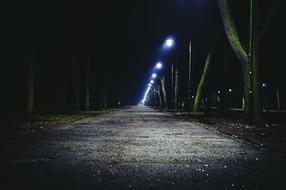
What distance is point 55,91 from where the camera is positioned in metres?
45.0

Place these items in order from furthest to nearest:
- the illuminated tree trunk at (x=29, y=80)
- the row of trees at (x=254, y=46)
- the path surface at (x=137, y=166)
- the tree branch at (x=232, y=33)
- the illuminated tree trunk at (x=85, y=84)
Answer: the illuminated tree trunk at (x=85, y=84) → the illuminated tree trunk at (x=29, y=80) → the tree branch at (x=232, y=33) → the row of trees at (x=254, y=46) → the path surface at (x=137, y=166)

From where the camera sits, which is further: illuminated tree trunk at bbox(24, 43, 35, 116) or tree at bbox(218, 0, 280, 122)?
illuminated tree trunk at bbox(24, 43, 35, 116)

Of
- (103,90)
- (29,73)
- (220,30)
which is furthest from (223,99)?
(103,90)

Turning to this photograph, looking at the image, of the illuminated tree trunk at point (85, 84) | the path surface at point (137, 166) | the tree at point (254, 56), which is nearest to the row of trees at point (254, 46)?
the tree at point (254, 56)

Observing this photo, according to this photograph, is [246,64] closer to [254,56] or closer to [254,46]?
[254,56]

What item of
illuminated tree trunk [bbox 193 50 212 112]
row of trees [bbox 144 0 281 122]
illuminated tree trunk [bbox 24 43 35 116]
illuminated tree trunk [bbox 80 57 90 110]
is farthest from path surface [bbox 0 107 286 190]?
illuminated tree trunk [bbox 80 57 90 110]

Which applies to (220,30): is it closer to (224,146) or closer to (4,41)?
(4,41)

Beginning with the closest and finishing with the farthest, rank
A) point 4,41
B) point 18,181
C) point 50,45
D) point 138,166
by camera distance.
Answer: point 18,181
point 138,166
point 4,41
point 50,45

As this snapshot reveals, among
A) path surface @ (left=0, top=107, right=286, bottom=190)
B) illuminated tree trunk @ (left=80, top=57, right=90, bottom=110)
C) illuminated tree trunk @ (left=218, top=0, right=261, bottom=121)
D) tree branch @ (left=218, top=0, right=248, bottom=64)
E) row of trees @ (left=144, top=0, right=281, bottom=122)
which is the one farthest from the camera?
illuminated tree trunk @ (left=80, top=57, right=90, bottom=110)

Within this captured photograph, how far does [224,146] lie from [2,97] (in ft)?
109

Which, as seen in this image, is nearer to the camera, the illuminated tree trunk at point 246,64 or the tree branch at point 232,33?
the illuminated tree trunk at point 246,64

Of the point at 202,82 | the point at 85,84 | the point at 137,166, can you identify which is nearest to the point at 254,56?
the point at 137,166

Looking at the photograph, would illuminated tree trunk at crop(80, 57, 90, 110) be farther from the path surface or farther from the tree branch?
the path surface

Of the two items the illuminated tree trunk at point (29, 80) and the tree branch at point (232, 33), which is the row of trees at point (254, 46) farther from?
the illuminated tree trunk at point (29, 80)
